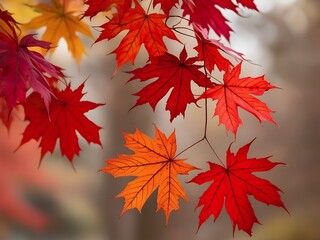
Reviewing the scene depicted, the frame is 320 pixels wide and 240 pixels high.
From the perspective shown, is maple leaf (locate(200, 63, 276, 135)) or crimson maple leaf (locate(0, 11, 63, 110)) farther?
maple leaf (locate(200, 63, 276, 135))

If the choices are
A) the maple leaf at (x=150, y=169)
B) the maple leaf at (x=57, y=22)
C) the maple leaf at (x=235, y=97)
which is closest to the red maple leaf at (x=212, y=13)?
the maple leaf at (x=235, y=97)

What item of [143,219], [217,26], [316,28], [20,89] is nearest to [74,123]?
[20,89]

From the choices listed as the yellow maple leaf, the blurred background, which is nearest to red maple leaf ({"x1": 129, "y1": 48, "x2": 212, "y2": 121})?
the yellow maple leaf

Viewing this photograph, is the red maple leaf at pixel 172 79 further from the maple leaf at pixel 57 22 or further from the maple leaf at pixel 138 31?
the maple leaf at pixel 57 22

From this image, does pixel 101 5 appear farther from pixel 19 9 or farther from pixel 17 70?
pixel 19 9

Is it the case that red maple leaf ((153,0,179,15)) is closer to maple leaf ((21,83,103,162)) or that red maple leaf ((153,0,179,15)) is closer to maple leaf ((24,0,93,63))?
maple leaf ((21,83,103,162))

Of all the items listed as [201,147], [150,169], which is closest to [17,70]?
[150,169]

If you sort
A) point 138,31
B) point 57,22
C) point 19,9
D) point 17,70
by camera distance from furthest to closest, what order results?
point 19,9
point 57,22
point 138,31
point 17,70
